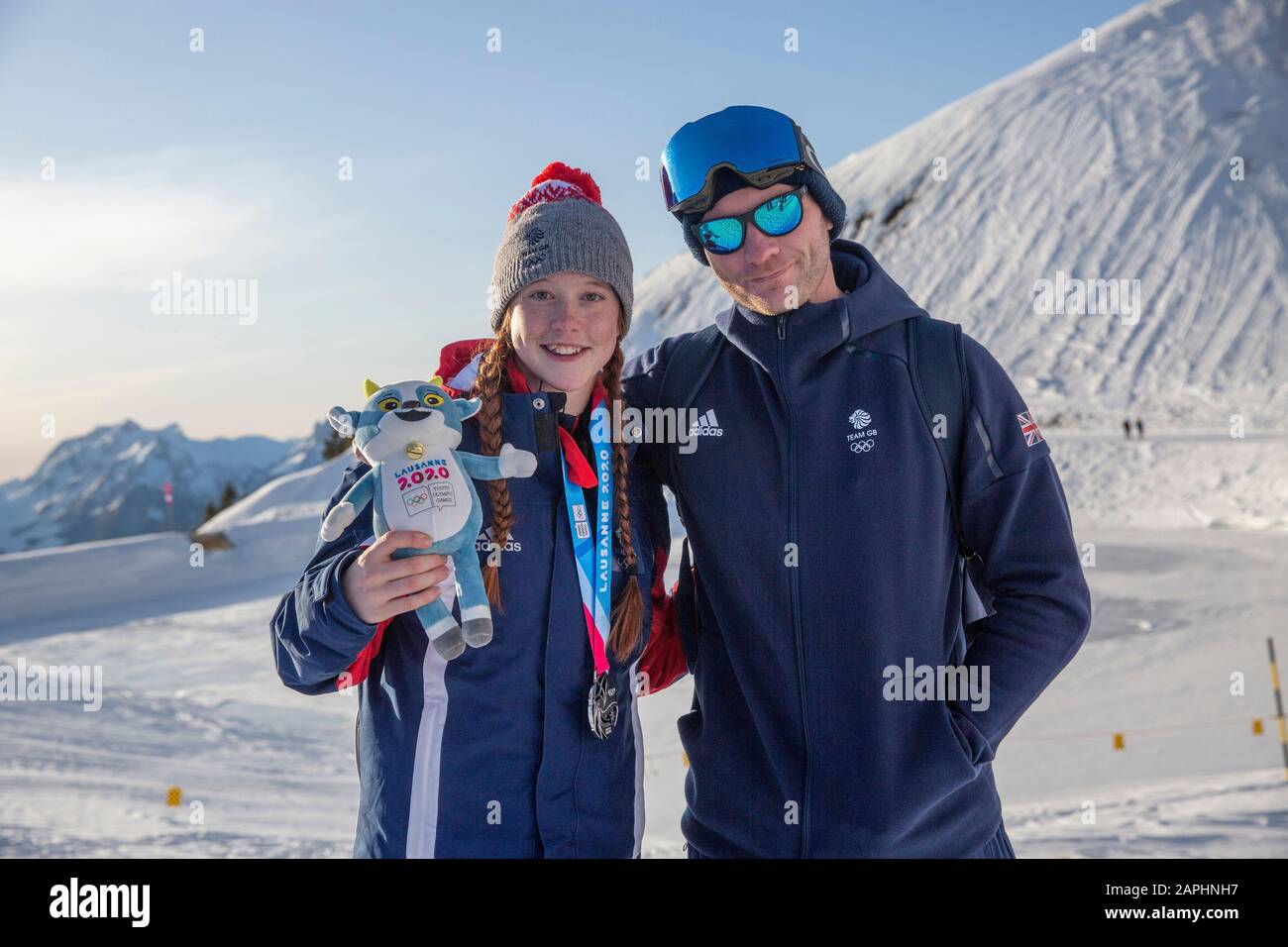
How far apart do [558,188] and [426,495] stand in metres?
1.11

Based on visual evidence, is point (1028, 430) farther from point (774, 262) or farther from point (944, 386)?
point (774, 262)

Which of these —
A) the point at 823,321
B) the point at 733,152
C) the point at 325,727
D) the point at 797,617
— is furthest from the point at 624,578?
the point at 325,727

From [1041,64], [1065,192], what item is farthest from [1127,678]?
[1041,64]

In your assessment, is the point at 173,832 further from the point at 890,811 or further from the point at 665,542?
the point at 890,811

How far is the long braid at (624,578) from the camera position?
8.63 feet

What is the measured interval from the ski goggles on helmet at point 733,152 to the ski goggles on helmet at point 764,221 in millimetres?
59

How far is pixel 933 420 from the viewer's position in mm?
2633

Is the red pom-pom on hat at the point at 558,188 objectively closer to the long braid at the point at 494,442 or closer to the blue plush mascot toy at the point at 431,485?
the long braid at the point at 494,442

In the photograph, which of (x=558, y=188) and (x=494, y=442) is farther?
(x=558, y=188)

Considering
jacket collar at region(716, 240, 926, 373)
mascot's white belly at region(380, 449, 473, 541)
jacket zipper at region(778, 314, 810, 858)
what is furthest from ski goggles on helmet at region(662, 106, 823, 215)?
mascot's white belly at region(380, 449, 473, 541)

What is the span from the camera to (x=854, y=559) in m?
2.61

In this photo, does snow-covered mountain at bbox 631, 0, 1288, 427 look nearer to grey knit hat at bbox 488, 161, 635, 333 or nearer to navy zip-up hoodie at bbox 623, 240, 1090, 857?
navy zip-up hoodie at bbox 623, 240, 1090, 857
